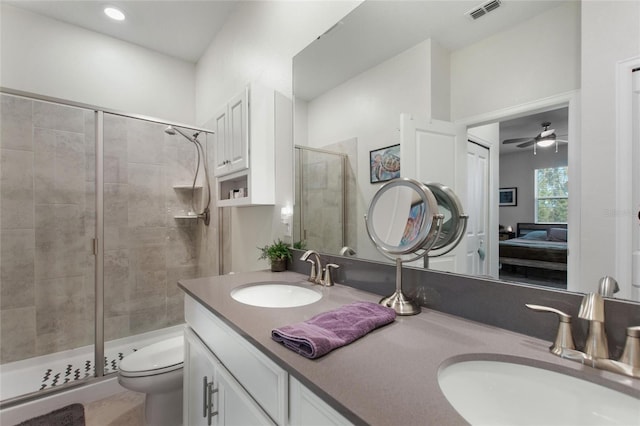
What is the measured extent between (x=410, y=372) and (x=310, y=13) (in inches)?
66.5

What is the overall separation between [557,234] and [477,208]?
215 mm

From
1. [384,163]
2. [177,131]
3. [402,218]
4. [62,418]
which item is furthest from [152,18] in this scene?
[62,418]

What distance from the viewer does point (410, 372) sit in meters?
0.57

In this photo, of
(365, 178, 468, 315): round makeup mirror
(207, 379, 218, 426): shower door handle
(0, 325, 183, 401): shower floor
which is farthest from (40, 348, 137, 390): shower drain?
(365, 178, 468, 315): round makeup mirror

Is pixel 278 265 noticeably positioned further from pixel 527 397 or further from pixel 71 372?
pixel 71 372

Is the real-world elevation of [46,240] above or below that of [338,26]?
below

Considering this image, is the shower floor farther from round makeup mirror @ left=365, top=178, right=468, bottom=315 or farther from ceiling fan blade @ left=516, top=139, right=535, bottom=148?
ceiling fan blade @ left=516, top=139, right=535, bottom=148

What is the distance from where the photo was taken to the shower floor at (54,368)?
1.85m

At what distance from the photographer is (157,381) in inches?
56.9

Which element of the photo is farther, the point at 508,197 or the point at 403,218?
the point at 403,218

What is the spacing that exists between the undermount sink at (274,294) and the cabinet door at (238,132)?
72 centimetres

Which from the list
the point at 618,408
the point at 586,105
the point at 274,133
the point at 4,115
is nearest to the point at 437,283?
the point at 618,408

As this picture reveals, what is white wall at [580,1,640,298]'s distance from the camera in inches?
25.2

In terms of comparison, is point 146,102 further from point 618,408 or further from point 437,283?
point 618,408
